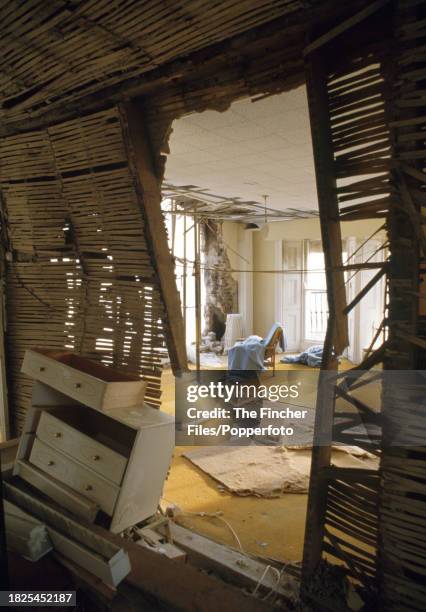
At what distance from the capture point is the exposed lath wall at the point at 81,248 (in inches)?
93.8

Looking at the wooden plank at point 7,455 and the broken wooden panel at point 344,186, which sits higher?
the broken wooden panel at point 344,186

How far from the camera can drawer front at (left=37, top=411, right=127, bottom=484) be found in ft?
6.35

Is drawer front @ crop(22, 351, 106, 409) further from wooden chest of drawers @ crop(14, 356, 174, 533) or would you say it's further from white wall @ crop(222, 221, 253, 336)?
white wall @ crop(222, 221, 253, 336)

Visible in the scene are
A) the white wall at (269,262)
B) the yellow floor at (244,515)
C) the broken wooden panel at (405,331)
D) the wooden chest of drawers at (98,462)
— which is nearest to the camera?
the broken wooden panel at (405,331)

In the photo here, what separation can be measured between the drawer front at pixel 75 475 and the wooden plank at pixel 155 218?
77cm

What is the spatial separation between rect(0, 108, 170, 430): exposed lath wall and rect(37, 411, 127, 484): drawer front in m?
0.57

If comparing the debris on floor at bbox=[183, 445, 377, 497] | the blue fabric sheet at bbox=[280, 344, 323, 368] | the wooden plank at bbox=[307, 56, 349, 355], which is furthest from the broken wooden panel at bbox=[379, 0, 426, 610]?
the blue fabric sheet at bbox=[280, 344, 323, 368]

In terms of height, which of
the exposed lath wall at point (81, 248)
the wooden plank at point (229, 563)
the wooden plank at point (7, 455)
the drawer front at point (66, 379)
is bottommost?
the wooden plank at point (229, 563)

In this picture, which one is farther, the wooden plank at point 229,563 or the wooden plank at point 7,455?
the wooden plank at point 7,455

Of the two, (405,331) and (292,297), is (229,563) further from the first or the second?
(292,297)

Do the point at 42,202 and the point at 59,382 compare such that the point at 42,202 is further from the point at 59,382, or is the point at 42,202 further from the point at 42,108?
the point at 59,382

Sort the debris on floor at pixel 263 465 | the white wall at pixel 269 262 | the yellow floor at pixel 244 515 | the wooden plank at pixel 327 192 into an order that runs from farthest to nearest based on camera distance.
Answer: the white wall at pixel 269 262
the debris on floor at pixel 263 465
the yellow floor at pixel 244 515
the wooden plank at pixel 327 192

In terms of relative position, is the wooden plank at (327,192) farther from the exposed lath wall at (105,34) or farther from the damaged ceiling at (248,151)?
the damaged ceiling at (248,151)

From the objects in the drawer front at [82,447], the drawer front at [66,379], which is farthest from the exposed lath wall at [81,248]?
the drawer front at [82,447]
